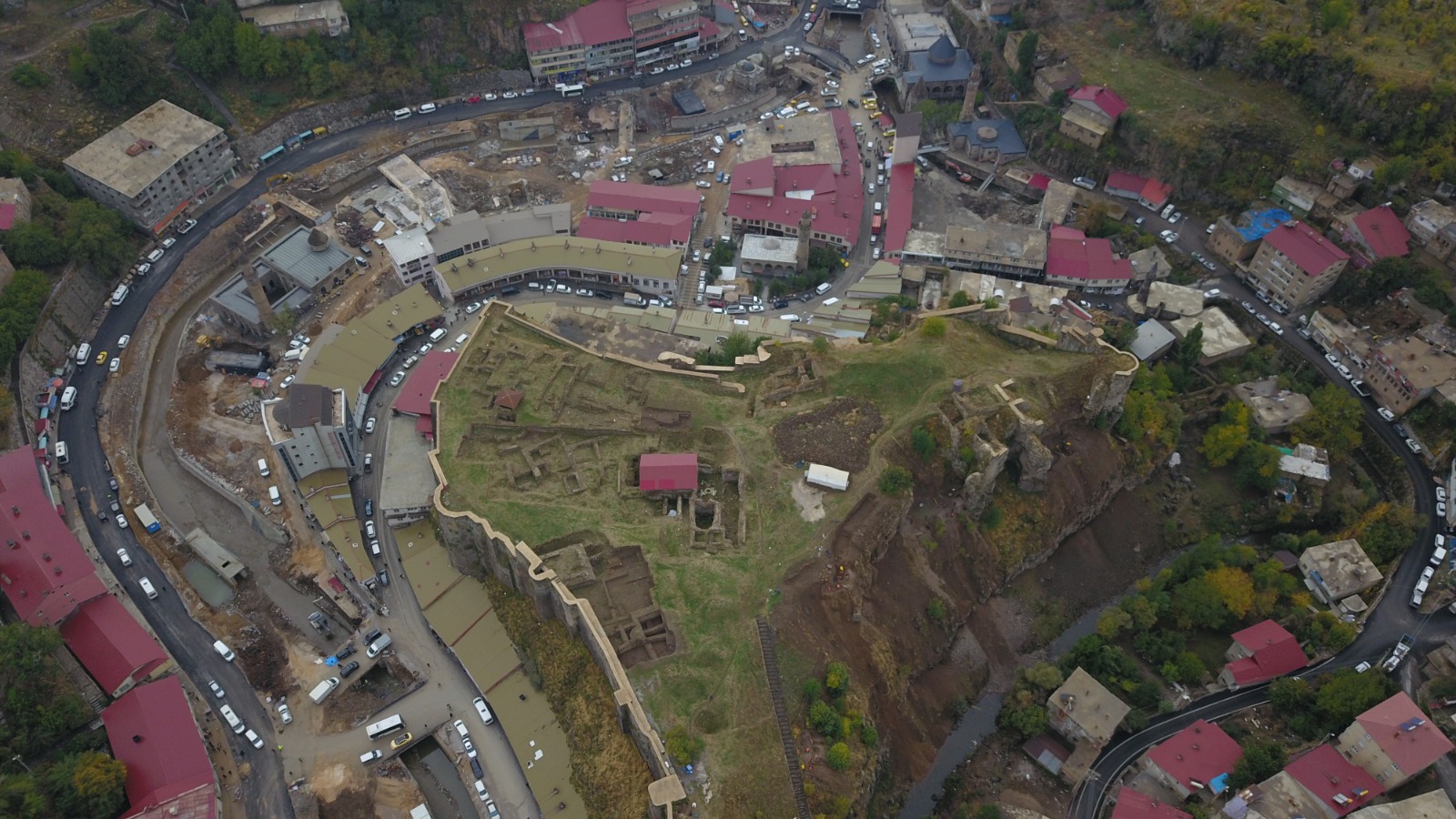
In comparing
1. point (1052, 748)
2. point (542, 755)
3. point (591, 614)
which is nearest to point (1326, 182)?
point (1052, 748)

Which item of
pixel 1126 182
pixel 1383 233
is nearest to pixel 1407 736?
pixel 1383 233

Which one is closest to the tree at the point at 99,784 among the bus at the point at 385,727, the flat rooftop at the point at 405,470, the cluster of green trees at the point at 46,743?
the cluster of green trees at the point at 46,743

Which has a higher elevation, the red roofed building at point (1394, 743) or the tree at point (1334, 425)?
the tree at point (1334, 425)

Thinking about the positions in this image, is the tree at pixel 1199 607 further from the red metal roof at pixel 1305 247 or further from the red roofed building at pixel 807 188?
the red roofed building at pixel 807 188

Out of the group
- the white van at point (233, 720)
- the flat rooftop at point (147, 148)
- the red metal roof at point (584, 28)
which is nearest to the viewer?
the white van at point (233, 720)

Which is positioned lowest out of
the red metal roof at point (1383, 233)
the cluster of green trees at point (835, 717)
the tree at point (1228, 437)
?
the cluster of green trees at point (835, 717)

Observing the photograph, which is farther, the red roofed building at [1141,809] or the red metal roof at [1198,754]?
the red metal roof at [1198,754]

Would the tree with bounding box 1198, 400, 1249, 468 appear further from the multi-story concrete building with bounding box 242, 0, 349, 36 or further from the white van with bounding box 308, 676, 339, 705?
the multi-story concrete building with bounding box 242, 0, 349, 36

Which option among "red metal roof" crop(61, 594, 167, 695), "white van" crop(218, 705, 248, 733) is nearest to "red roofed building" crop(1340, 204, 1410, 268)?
"white van" crop(218, 705, 248, 733)
